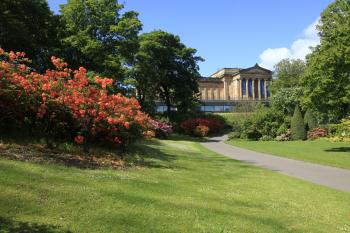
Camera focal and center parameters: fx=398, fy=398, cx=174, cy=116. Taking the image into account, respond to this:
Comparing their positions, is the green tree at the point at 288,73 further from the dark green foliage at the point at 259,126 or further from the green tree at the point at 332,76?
the green tree at the point at 332,76

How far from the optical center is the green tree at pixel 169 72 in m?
47.9

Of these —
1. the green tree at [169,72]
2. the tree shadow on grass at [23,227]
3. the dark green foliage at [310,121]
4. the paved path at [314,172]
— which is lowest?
the paved path at [314,172]

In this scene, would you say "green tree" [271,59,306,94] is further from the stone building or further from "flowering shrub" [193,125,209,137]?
"flowering shrub" [193,125,209,137]

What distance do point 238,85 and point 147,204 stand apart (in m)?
92.3

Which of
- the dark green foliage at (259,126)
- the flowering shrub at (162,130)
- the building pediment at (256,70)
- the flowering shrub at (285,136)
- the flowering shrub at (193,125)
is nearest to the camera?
the flowering shrub at (162,130)

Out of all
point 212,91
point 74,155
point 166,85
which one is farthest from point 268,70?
point 74,155

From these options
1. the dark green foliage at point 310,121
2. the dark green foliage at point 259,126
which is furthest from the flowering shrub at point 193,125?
the dark green foliage at point 310,121

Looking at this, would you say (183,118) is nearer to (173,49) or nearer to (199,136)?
(199,136)

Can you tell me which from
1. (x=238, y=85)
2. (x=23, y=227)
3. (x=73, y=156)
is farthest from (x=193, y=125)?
(x=238, y=85)

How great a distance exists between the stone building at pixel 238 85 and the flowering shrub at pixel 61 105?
268ft

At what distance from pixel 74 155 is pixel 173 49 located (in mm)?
40732

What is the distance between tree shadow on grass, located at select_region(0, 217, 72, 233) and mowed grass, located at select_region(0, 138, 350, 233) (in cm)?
1

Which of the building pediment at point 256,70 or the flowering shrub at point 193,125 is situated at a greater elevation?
the building pediment at point 256,70

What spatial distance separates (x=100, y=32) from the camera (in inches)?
1347
